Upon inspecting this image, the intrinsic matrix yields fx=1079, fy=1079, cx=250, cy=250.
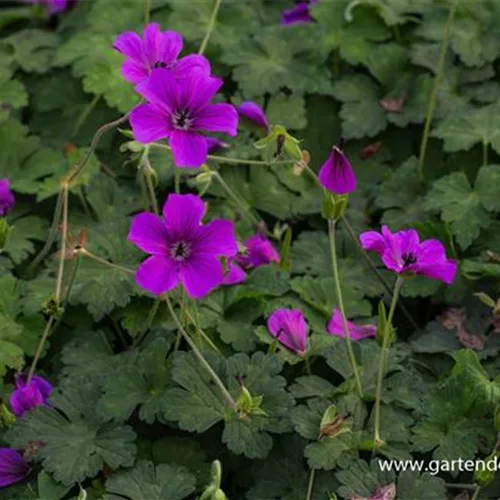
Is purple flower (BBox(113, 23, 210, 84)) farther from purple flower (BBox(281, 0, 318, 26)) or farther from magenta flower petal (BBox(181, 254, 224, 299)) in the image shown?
purple flower (BBox(281, 0, 318, 26))

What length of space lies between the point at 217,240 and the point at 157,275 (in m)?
0.12

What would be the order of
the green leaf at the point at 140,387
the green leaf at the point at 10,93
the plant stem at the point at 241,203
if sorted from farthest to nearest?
the green leaf at the point at 10,93
the plant stem at the point at 241,203
the green leaf at the point at 140,387

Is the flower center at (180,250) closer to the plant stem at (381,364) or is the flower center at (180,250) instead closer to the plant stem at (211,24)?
the plant stem at (381,364)

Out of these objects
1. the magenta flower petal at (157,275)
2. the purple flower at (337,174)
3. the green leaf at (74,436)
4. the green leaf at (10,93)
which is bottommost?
the green leaf at (74,436)

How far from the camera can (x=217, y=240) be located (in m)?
1.69

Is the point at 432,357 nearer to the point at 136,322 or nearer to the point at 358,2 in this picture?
the point at 136,322

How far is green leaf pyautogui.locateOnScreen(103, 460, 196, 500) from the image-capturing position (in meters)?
1.71

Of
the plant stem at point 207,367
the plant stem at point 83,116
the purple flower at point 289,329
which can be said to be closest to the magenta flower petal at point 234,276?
the purple flower at point 289,329

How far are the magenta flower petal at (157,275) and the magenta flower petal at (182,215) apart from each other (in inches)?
2.1

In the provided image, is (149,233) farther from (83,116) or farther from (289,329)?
(83,116)

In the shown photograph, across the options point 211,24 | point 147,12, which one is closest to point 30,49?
point 147,12

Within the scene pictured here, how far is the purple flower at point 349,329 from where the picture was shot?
2.02 meters

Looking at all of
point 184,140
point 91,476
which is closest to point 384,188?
point 184,140

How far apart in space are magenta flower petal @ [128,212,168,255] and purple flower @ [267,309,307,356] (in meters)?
0.32
